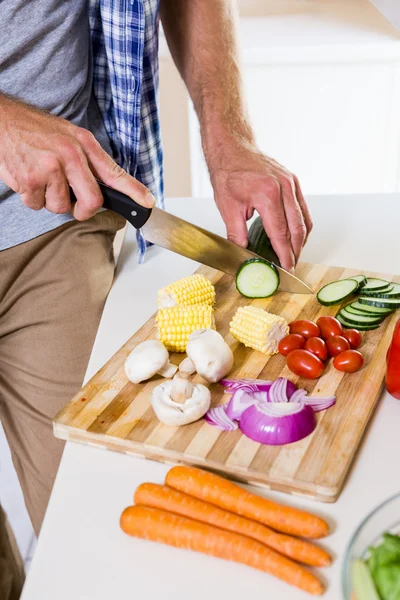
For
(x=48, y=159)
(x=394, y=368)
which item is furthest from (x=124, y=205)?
(x=394, y=368)

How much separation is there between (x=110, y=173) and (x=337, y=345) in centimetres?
57

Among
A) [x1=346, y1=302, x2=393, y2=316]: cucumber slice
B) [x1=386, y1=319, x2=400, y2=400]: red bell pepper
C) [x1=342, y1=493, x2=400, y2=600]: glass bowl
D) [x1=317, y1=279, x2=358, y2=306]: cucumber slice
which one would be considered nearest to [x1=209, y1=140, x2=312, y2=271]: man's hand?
[x1=317, y1=279, x2=358, y2=306]: cucumber slice

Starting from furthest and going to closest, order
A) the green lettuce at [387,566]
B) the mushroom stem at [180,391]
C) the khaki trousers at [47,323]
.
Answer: the khaki trousers at [47,323]
the mushroom stem at [180,391]
the green lettuce at [387,566]

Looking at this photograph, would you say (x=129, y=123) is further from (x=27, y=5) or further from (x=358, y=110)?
(x=358, y=110)

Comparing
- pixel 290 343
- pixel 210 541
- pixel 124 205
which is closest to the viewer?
pixel 210 541

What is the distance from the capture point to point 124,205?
148cm

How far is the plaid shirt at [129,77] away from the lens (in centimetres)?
168

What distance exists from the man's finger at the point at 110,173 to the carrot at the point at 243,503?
0.62 meters

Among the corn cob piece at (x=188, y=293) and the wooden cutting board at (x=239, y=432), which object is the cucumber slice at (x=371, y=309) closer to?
the wooden cutting board at (x=239, y=432)

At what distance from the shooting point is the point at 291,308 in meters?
1.56

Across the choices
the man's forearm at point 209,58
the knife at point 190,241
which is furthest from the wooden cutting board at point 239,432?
the man's forearm at point 209,58

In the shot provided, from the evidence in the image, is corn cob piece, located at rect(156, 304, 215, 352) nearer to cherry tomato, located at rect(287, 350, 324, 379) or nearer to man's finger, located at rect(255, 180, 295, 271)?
cherry tomato, located at rect(287, 350, 324, 379)

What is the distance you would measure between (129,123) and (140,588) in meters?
1.18

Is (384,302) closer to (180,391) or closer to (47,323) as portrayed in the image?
(180,391)
